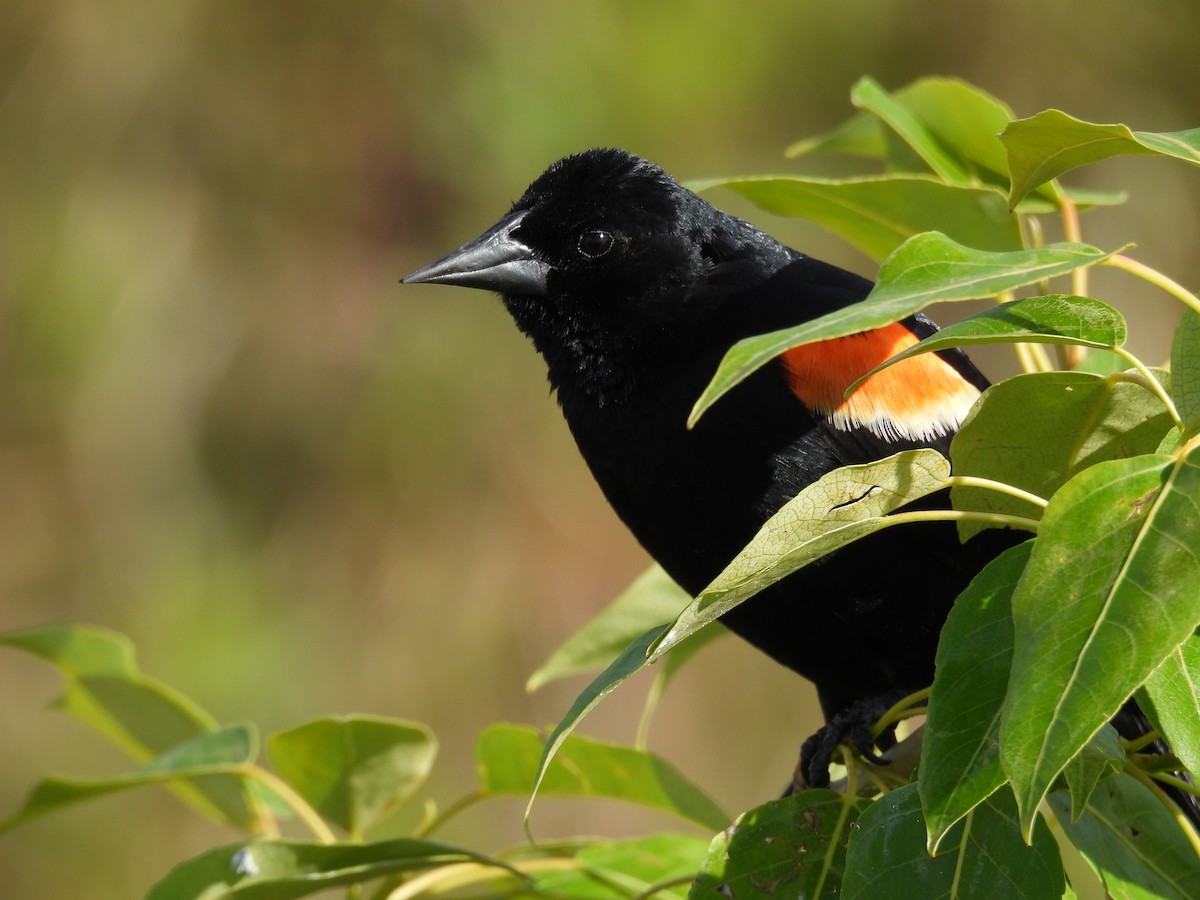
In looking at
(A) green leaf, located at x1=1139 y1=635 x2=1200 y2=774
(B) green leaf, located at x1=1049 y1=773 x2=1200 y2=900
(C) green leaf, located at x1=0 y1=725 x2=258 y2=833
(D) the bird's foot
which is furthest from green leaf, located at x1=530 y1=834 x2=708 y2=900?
(A) green leaf, located at x1=1139 y1=635 x2=1200 y2=774

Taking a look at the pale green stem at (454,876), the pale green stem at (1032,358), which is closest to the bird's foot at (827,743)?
the pale green stem at (454,876)

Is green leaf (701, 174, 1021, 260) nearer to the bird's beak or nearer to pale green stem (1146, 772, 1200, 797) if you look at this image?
the bird's beak

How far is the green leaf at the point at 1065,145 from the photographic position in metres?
0.73

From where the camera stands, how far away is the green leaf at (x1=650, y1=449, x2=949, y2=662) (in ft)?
2.24

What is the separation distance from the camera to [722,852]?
0.94 metres

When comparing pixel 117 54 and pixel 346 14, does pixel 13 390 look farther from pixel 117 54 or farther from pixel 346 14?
pixel 346 14

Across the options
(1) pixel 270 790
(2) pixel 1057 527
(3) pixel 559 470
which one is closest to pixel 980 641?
(2) pixel 1057 527

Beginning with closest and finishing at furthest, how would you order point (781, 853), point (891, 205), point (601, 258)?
point (781, 853)
point (891, 205)
point (601, 258)

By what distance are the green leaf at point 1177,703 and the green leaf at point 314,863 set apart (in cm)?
61

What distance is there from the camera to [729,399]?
4.39ft

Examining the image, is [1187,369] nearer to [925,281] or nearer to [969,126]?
[925,281]

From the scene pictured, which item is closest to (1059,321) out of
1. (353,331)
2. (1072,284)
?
(1072,284)

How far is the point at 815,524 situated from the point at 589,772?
0.69 metres

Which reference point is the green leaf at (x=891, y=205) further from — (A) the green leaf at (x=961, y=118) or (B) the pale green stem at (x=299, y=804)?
(B) the pale green stem at (x=299, y=804)
